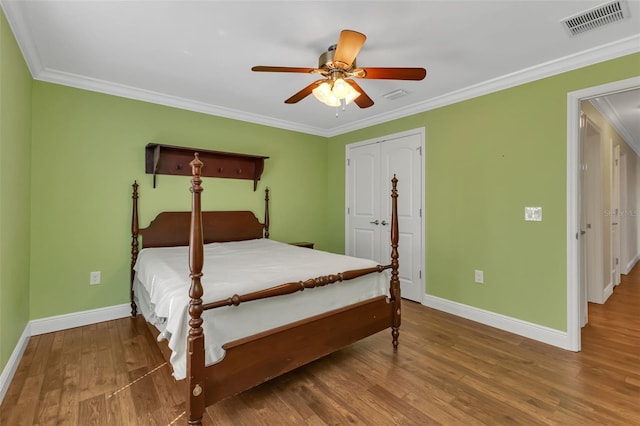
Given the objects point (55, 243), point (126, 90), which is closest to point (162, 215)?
point (55, 243)

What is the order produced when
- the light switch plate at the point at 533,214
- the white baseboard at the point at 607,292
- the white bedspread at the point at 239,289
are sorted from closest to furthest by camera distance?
the white bedspread at the point at 239,289, the light switch plate at the point at 533,214, the white baseboard at the point at 607,292

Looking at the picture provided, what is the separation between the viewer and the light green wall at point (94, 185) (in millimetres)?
2762

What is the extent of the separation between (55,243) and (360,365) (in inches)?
116

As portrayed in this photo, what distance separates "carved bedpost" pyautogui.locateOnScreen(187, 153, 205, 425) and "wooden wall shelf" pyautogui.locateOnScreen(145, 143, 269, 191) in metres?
1.99

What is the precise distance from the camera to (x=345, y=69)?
201cm

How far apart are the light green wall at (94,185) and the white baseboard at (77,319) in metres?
0.05

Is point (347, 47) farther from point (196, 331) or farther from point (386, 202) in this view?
point (386, 202)

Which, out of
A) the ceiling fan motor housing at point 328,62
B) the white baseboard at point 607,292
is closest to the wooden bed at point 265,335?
the ceiling fan motor housing at point 328,62

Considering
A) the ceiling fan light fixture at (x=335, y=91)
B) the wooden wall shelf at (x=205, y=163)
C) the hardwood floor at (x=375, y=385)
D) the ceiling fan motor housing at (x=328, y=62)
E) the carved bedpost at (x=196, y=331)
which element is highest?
the ceiling fan motor housing at (x=328, y=62)

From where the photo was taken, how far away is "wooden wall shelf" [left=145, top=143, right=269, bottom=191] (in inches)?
129

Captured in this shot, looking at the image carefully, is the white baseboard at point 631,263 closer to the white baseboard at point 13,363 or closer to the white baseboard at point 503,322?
the white baseboard at point 503,322

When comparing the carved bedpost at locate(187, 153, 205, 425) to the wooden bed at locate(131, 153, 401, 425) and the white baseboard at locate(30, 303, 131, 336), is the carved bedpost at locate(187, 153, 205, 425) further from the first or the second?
the white baseboard at locate(30, 303, 131, 336)

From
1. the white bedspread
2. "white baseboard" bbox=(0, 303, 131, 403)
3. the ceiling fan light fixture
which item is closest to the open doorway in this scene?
the white bedspread

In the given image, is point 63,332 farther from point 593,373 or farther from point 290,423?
point 593,373
